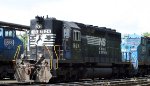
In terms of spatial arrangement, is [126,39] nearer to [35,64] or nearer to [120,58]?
[120,58]

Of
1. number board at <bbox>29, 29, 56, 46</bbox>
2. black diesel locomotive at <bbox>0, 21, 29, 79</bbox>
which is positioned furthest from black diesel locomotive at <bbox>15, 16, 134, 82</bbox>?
black diesel locomotive at <bbox>0, 21, 29, 79</bbox>

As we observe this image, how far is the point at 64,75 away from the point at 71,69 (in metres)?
0.64

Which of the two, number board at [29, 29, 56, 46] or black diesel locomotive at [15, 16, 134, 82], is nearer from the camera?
black diesel locomotive at [15, 16, 134, 82]

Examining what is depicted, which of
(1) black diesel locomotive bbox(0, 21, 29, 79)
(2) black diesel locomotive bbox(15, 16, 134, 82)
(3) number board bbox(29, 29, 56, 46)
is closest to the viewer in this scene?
(2) black diesel locomotive bbox(15, 16, 134, 82)

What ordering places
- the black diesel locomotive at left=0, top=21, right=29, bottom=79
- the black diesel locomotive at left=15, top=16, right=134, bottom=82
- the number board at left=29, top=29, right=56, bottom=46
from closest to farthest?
the black diesel locomotive at left=15, top=16, right=134, bottom=82 < the number board at left=29, top=29, right=56, bottom=46 < the black diesel locomotive at left=0, top=21, right=29, bottom=79

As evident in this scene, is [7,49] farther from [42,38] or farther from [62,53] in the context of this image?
[62,53]

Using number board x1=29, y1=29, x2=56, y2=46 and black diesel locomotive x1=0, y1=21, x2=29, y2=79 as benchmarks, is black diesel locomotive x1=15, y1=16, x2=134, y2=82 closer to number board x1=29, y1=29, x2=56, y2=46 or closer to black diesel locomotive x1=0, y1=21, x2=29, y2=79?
number board x1=29, y1=29, x2=56, y2=46

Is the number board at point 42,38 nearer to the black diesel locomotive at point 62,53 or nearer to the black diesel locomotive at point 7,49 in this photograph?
the black diesel locomotive at point 62,53

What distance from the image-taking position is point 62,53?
1579 cm

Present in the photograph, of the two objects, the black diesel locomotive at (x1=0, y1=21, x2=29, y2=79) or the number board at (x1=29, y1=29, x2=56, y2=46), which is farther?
the black diesel locomotive at (x1=0, y1=21, x2=29, y2=79)

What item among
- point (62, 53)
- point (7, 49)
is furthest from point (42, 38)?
point (7, 49)

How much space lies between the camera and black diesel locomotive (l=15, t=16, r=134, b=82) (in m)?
15.0

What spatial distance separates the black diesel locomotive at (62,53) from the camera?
15.0 metres

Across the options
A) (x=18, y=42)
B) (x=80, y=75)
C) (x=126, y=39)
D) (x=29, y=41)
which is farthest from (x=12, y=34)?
(x=126, y=39)
